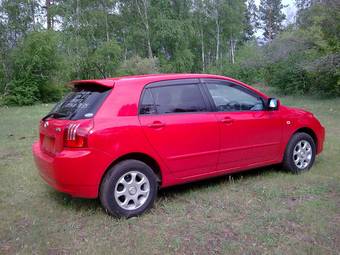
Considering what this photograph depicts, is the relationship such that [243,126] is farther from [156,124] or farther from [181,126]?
[156,124]

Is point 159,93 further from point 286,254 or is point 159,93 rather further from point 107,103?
point 286,254

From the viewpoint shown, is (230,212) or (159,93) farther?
(159,93)

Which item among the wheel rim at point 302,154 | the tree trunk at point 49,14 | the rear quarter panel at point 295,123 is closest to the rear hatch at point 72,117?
the rear quarter panel at point 295,123

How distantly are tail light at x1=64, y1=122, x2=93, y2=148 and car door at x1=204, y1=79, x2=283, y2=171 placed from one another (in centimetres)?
168

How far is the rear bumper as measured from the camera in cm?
394

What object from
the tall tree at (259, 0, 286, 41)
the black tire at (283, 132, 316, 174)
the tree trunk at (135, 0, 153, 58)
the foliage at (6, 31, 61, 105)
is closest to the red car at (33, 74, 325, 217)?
the black tire at (283, 132, 316, 174)

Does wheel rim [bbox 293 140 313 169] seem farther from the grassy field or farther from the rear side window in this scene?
the rear side window

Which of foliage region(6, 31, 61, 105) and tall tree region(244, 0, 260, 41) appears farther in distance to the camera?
tall tree region(244, 0, 260, 41)

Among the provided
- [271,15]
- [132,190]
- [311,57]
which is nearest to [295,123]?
[132,190]

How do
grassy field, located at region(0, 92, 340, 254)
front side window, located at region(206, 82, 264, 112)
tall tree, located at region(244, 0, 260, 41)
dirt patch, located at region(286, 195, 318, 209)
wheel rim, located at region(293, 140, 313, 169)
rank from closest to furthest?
grassy field, located at region(0, 92, 340, 254) < dirt patch, located at region(286, 195, 318, 209) < front side window, located at region(206, 82, 264, 112) < wheel rim, located at region(293, 140, 313, 169) < tall tree, located at region(244, 0, 260, 41)

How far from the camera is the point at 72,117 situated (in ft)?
13.7

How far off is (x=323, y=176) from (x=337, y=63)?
30.7 ft

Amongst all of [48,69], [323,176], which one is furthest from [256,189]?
[48,69]

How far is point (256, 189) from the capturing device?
4941 mm
